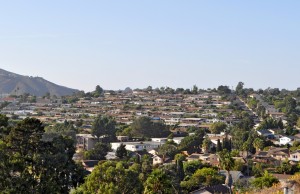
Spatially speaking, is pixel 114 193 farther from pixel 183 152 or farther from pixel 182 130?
pixel 182 130

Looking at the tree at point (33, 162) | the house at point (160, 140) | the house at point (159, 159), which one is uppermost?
the tree at point (33, 162)

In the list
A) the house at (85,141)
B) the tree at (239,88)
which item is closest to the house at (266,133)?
the house at (85,141)

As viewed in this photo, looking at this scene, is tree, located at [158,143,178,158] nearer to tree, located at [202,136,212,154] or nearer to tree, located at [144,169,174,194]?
tree, located at [202,136,212,154]

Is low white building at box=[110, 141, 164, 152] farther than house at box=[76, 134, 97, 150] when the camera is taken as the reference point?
No

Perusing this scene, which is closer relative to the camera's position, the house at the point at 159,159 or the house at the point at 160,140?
the house at the point at 159,159

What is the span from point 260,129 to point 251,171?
2823 centimetres

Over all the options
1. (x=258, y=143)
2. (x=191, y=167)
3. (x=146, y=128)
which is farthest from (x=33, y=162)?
(x=146, y=128)

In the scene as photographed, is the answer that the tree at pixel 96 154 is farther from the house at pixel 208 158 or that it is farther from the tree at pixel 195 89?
the tree at pixel 195 89

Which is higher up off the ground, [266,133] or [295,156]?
[266,133]

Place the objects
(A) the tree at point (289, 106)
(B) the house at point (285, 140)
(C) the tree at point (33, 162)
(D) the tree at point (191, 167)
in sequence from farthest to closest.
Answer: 1. (A) the tree at point (289, 106)
2. (B) the house at point (285, 140)
3. (D) the tree at point (191, 167)
4. (C) the tree at point (33, 162)

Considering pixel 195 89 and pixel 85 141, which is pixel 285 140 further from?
pixel 195 89

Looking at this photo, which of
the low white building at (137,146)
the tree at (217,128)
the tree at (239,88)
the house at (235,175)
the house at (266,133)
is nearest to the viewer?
the house at (235,175)

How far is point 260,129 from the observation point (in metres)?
71.4

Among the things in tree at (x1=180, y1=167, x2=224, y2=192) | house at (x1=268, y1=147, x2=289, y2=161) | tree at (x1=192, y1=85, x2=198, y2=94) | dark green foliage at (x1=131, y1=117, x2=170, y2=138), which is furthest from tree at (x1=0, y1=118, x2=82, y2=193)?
tree at (x1=192, y1=85, x2=198, y2=94)
